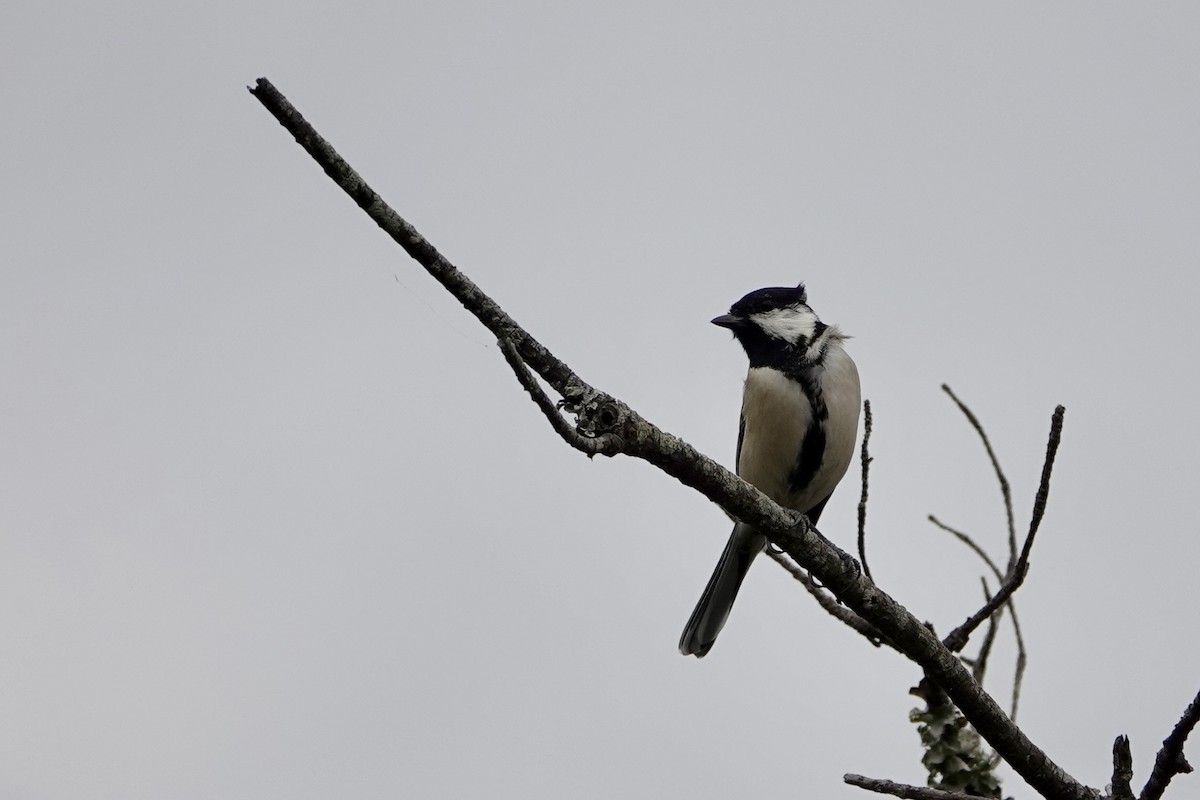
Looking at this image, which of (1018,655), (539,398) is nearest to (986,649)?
(1018,655)

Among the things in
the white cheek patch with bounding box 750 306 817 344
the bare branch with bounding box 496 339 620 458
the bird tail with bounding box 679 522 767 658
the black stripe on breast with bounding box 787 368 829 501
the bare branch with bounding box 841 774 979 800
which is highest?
the white cheek patch with bounding box 750 306 817 344

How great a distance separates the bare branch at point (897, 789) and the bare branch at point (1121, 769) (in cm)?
40

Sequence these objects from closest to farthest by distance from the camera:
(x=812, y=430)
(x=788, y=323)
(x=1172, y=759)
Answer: (x=1172, y=759)
(x=812, y=430)
(x=788, y=323)

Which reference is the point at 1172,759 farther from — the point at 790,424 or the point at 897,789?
the point at 790,424

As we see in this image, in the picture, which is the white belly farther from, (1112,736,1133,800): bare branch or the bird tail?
(1112,736,1133,800): bare branch

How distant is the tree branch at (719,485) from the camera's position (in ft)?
9.12

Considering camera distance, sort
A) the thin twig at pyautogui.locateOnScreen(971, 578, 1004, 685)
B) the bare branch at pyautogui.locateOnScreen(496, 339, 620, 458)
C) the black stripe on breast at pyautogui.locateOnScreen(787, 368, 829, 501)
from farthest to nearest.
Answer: the black stripe on breast at pyautogui.locateOnScreen(787, 368, 829, 501)
the thin twig at pyautogui.locateOnScreen(971, 578, 1004, 685)
the bare branch at pyautogui.locateOnScreen(496, 339, 620, 458)

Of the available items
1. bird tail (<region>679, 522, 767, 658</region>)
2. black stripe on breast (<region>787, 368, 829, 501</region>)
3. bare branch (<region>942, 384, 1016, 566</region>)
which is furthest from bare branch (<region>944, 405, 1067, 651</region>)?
bird tail (<region>679, 522, 767, 658</region>)

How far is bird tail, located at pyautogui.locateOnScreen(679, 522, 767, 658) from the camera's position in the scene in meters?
6.53

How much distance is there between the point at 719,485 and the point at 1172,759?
141 centimetres

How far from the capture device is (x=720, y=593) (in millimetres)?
6586

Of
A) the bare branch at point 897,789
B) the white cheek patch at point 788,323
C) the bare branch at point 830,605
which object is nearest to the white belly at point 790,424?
the white cheek patch at point 788,323

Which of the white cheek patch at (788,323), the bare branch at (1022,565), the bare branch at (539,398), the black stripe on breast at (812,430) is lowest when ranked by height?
the bare branch at (539,398)

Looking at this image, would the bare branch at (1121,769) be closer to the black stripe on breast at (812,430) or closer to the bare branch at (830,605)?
the bare branch at (830,605)
